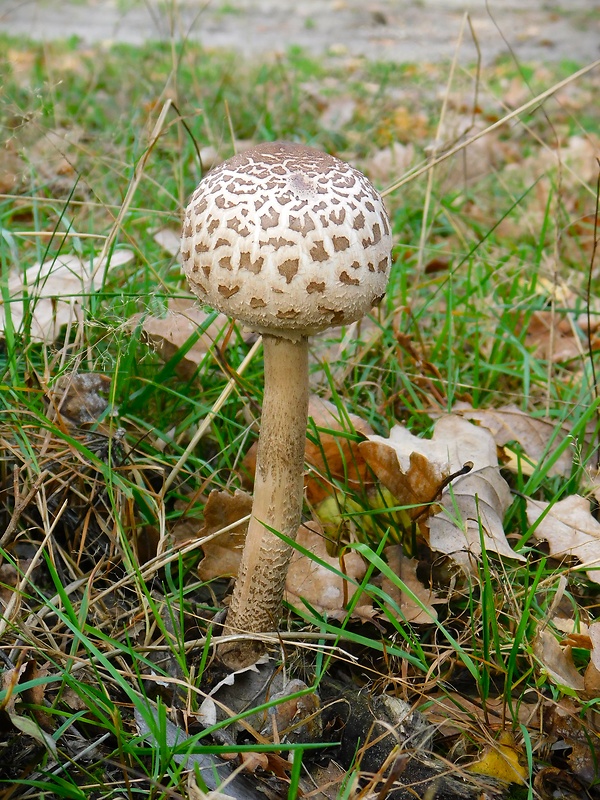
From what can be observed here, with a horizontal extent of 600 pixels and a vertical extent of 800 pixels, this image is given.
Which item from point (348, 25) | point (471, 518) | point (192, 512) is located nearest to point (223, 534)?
point (192, 512)

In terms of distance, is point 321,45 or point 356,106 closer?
point 356,106

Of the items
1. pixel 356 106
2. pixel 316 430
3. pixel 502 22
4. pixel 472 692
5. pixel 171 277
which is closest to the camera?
pixel 472 692

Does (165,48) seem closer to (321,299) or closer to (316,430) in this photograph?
(316,430)

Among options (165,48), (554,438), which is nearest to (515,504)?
(554,438)

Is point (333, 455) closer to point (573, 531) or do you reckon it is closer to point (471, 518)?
point (471, 518)

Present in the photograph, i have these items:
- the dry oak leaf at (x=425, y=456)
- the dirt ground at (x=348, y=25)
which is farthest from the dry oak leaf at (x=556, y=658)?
the dirt ground at (x=348, y=25)

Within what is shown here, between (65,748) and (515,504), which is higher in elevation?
(515,504)

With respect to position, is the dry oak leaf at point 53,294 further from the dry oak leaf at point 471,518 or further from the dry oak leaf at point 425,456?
the dry oak leaf at point 471,518

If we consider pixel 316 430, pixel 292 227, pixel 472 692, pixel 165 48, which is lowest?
pixel 472 692

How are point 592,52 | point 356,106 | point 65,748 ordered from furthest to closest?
1. point 592,52
2. point 356,106
3. point 65,748
